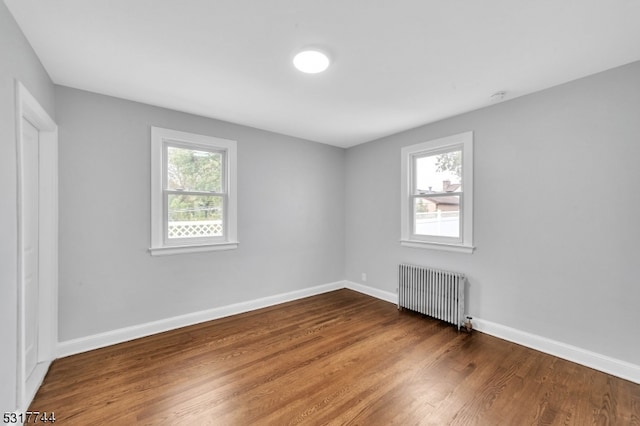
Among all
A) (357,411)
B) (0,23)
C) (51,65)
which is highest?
(51,65)

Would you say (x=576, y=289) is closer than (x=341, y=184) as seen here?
Yes

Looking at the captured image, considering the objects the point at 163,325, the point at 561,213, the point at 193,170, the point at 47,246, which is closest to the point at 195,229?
the point at 193,170

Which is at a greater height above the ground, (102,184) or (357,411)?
(102,184)

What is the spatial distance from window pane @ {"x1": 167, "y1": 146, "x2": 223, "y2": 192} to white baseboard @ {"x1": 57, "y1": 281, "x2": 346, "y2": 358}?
5.13 feet

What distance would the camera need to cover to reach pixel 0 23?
144cm

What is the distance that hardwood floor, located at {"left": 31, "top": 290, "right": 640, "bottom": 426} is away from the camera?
5.88 feet

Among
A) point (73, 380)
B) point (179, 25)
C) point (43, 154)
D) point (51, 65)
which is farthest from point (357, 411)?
point (51, 65)

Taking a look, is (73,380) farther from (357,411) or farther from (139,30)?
(139,30)

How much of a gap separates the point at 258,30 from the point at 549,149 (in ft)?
9.35

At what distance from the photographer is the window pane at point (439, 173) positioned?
3.38m

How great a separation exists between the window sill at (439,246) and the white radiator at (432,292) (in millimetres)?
283

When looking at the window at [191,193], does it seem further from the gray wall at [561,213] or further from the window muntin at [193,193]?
the gray wall at [561,213]

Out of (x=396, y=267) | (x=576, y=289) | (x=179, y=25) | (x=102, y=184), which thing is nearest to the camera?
(x=179, y=25)

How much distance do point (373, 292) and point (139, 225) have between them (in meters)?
3.39
